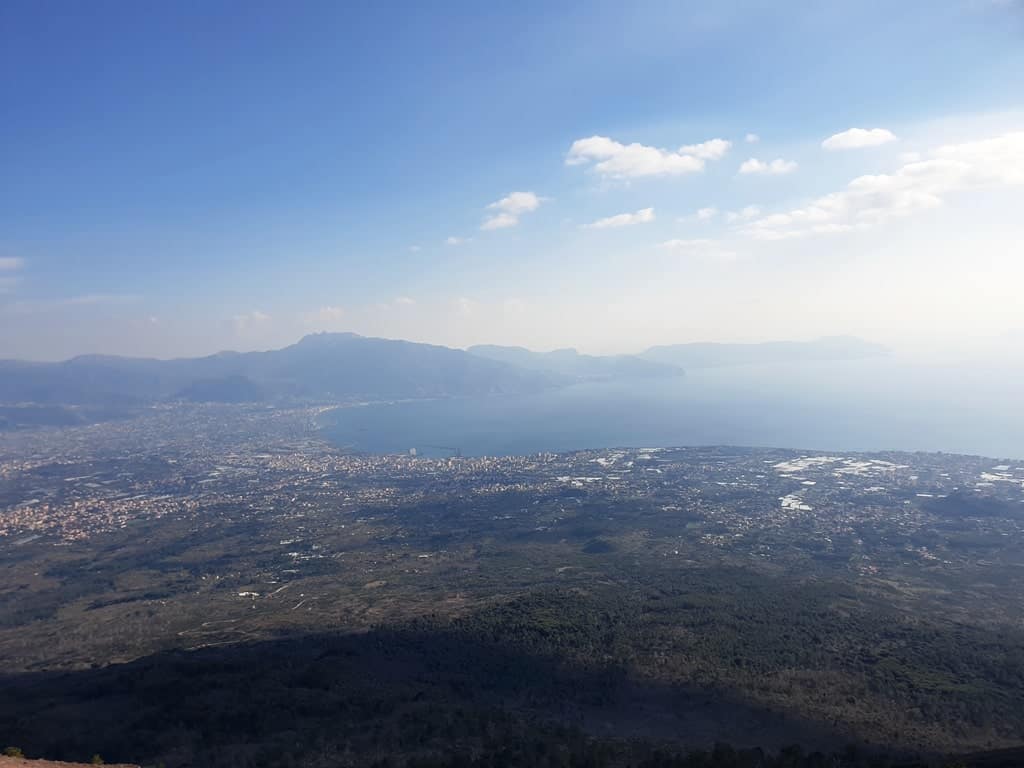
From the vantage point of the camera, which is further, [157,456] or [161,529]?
[157,456]

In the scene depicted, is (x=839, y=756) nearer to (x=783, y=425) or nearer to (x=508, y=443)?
(x=508, y=443)

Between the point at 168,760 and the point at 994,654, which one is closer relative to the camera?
the point at 168,760

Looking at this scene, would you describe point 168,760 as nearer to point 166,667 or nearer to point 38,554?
point 166,667

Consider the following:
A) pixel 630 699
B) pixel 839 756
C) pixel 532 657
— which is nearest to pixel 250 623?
pixel 532 657

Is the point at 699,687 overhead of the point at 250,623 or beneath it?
overhead

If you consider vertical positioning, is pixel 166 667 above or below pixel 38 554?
above

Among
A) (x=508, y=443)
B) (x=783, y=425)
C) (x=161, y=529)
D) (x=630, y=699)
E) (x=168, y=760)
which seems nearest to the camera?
(x=168, y=760)

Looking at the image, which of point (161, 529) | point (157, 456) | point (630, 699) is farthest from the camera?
point (157, 456)

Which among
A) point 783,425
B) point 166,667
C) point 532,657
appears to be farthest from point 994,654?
point 783,425

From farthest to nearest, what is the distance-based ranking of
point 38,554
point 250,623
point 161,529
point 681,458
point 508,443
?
point 508,443, point 681,458, point 161,529, point 38,554, point 250,623
